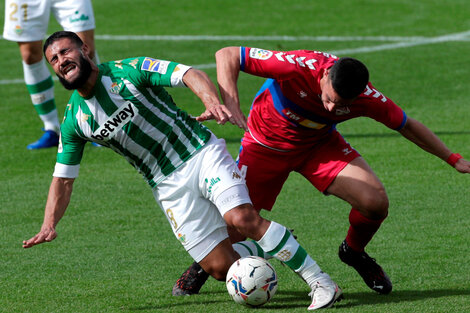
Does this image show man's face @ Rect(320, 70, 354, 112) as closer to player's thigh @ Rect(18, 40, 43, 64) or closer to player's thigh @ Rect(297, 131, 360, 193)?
player's thigh @ Rect(297, 131, 360, 193)

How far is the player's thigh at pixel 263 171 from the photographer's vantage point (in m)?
6.65

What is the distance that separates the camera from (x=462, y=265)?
6.63m

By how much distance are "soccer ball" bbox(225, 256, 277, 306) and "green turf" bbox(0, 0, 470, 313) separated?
16cm

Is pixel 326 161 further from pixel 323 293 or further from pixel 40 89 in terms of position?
pixel 40 89

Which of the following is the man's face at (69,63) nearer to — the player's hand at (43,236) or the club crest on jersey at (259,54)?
the player's hand at (43,236)

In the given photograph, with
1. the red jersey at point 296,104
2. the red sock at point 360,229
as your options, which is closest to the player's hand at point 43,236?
the red jersey at point 296,104

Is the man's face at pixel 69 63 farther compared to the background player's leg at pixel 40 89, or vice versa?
the background player's leg at pixel 40 89

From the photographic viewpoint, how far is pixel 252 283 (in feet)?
18.9

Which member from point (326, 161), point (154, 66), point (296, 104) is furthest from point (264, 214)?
point (154, 66)

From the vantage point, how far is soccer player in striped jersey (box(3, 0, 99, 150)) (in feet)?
33.5

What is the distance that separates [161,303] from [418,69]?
871 cm

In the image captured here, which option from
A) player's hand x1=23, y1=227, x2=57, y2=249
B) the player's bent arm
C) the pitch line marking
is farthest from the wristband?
the pitch line marking

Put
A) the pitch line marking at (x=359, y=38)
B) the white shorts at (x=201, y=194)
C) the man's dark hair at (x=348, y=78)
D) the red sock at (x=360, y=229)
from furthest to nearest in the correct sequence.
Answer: the pitch line marking at (x=359, y=38) → the red sock at (x=360, y=229) → the white shorts at (x=201, y=194) → the man's dark hair at (x=348, y=78)

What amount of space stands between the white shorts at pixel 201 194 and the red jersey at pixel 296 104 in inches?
23.4
